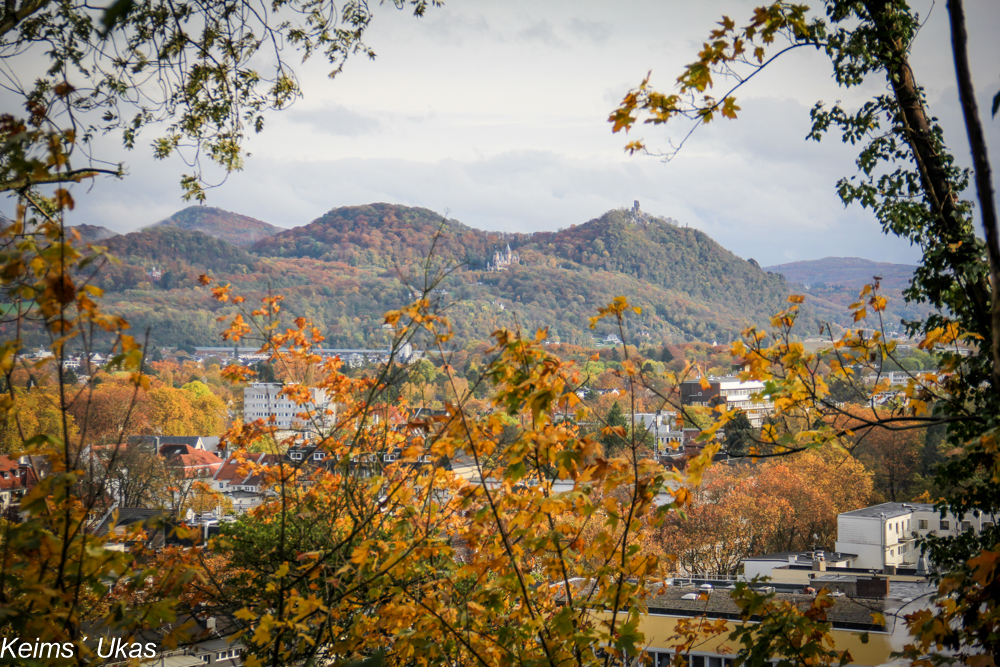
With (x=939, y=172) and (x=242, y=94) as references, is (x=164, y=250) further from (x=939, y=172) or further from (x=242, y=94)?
(x=939, y=172)

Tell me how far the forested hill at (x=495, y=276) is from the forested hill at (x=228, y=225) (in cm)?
588

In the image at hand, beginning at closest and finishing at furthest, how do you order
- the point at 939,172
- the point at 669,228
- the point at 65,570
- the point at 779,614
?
the point at 65,570 → the point at 779,614 → the point at 939,172 → the point at 669,228

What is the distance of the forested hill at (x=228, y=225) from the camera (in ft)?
295

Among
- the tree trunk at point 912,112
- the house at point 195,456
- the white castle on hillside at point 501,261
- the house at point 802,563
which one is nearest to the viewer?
the tree trunk at point 912,112

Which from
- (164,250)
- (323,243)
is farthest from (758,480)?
(323,243)

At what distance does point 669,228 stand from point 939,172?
105979mm

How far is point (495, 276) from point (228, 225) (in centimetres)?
4987

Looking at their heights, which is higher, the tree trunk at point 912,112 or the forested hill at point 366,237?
the forested hill at point 366,237

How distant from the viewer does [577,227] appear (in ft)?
347

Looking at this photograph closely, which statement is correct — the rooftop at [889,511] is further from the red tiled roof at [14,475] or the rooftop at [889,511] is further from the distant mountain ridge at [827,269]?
the distant mountain ridge at [827,269]

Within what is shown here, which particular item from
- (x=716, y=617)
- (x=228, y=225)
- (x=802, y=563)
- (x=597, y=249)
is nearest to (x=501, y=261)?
(x=597, y=249)

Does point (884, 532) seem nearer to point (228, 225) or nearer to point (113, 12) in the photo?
point (113, 12)

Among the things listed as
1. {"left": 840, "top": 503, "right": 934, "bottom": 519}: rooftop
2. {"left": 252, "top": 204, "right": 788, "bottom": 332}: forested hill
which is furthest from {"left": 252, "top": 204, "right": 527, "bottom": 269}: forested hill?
{"left": 840, "top": 503, "right": 934, "bottom": 519}: rooftop

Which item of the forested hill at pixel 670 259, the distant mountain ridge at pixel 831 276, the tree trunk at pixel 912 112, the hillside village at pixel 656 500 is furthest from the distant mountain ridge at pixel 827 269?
the tree trunk at pixel 912 112
